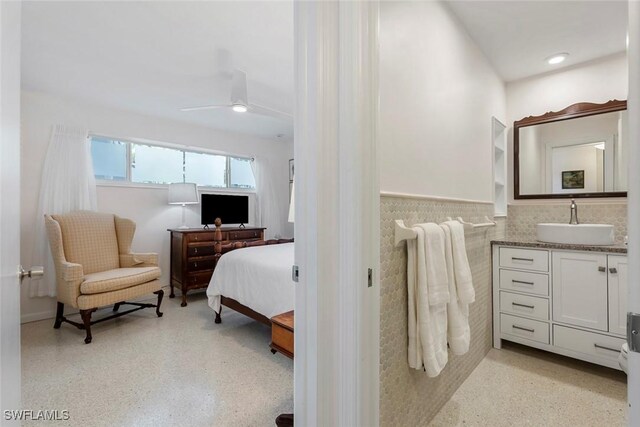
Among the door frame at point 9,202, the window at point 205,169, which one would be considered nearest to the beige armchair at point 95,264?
the window at point 205,169

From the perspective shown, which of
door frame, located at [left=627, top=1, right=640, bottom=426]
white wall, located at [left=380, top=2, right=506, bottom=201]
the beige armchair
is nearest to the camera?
door frame, located at [left=627, top=1, right=640, bottom=426]

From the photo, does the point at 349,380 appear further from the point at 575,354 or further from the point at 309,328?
the point at 575,354

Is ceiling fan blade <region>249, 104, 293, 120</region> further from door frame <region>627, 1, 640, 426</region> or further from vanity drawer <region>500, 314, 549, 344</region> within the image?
vanity drawer <region>500, 314, 549, 344</region>

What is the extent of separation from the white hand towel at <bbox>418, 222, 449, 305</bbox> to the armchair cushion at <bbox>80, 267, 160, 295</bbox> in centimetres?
277

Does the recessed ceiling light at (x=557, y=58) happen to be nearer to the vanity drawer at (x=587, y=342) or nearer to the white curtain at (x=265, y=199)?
the vanity drawer at (x=587, y=342)

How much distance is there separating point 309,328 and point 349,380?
21 centimetres

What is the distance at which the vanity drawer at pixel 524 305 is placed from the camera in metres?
2.07

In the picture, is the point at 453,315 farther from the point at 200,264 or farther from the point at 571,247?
the point at 200,264

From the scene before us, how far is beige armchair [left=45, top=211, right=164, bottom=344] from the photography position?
2490 mm

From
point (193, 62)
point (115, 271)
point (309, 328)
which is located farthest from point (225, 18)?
point (115, 271)

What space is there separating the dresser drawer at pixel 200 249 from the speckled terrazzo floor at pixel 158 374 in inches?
36.6

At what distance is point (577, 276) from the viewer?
6.34 feet

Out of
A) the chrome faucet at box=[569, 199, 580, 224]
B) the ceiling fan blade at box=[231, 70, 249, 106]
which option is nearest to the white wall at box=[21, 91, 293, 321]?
the ceiling fan blade at box=[231, 70, 249, 106]

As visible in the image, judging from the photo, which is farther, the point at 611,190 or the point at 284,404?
the point at 611,190
